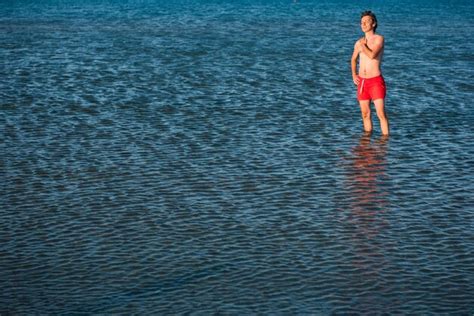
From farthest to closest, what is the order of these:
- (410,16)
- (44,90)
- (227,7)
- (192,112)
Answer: (227,7), (410,16), (44,90), (192,112)

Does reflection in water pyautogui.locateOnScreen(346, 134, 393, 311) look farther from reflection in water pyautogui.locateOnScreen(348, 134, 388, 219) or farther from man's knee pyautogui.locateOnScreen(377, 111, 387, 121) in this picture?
man's knee pyautogui.locateOnScreen(377, 111, 387, 121)

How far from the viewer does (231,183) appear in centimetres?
1013

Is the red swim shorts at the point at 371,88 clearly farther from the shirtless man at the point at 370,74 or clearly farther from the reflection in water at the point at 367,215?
the reflection in water at the point at 367,215

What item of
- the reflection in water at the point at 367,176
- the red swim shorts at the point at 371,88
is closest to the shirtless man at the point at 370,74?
the red swim shorts at the point at 371,88

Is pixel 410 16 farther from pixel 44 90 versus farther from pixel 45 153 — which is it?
pixel 45 153

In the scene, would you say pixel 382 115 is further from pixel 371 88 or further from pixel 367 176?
pixel 367 176

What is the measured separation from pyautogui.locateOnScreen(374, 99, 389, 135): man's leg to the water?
199 millimetres

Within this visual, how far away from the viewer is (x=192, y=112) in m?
13.5

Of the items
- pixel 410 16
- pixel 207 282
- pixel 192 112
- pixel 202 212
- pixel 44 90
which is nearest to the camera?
pixel 207 282

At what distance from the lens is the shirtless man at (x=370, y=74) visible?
12180 millimetres

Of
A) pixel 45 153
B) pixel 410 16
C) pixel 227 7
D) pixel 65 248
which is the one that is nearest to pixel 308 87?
pixel 45 153

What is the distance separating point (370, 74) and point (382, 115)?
1.57ft

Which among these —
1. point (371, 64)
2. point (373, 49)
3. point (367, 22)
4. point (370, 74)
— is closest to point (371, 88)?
point (370, 74)

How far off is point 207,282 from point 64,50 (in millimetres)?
12660
